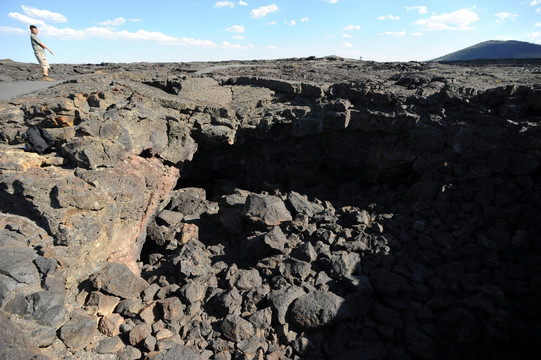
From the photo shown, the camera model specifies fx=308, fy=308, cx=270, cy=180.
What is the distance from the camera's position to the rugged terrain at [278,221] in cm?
327

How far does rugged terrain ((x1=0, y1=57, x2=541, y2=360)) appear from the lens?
3270 mm

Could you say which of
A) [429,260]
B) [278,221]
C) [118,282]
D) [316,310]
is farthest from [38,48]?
[429,260]

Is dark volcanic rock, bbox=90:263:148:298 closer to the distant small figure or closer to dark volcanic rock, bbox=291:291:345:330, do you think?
dark volcanic rock, bbox=291:291:345:330

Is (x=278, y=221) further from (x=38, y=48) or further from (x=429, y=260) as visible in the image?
(x=38, y=48)

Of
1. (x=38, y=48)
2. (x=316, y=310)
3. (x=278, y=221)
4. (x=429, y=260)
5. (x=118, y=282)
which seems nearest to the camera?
(x=316, y=310)

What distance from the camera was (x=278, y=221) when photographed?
4.85 m

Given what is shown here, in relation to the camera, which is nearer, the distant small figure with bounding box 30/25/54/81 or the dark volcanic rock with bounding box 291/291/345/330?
the dark volcanic rock with bounding box 291/291/345/330

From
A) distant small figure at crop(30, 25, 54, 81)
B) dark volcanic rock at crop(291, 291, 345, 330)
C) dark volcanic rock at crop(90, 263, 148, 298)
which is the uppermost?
distant small figure at crop(30, 25, 54, 81)

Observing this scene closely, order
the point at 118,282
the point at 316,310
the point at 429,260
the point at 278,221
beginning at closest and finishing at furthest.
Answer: the point at 316,310 < the point at 118,282 < the point at 429,260 < the point at 278,221

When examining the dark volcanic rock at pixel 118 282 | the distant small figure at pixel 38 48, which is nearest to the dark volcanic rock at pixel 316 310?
the dark volcanic rock at pixel 118 282

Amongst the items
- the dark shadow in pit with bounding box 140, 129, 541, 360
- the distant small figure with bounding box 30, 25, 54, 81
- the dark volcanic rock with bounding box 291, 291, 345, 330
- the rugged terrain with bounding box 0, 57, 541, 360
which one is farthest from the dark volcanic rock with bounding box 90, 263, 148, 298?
the distant small figure with bounding box 30, 25, 54, 81

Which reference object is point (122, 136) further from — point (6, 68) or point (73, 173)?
point (6, 68)

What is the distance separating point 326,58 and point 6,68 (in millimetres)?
9845

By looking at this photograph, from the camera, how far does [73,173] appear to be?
381 centimetres
